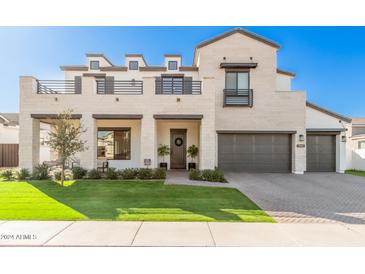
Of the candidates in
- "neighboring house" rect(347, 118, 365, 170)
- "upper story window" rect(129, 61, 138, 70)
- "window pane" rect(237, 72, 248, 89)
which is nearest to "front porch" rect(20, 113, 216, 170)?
"window pane" rect(237, 72, 248, 89)

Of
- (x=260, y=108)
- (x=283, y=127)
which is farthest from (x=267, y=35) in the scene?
(x=283, y=127)

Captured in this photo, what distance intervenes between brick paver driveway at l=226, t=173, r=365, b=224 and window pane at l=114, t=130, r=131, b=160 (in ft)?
25.2

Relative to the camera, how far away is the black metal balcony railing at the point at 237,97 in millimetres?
14906

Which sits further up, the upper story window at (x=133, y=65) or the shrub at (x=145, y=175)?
the upper story window at (x=133, y=65)

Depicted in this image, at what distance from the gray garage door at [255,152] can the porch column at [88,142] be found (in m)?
7.98

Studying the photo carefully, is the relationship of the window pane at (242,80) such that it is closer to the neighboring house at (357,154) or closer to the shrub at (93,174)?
the shrub at (93,174)

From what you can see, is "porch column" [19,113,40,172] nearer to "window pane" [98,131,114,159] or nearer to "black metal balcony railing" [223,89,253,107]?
"window pane" [98,131,114,159]

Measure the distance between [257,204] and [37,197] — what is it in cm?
773

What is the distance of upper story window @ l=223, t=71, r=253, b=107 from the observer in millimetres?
14930

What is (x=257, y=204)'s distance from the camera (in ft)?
24.1

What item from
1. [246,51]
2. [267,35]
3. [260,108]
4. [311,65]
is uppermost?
[267,35]

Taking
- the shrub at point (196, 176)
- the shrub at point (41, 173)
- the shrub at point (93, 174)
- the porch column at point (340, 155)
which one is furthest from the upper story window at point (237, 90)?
the shrub at point (41, 173)

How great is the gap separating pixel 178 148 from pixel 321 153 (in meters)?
10.1
